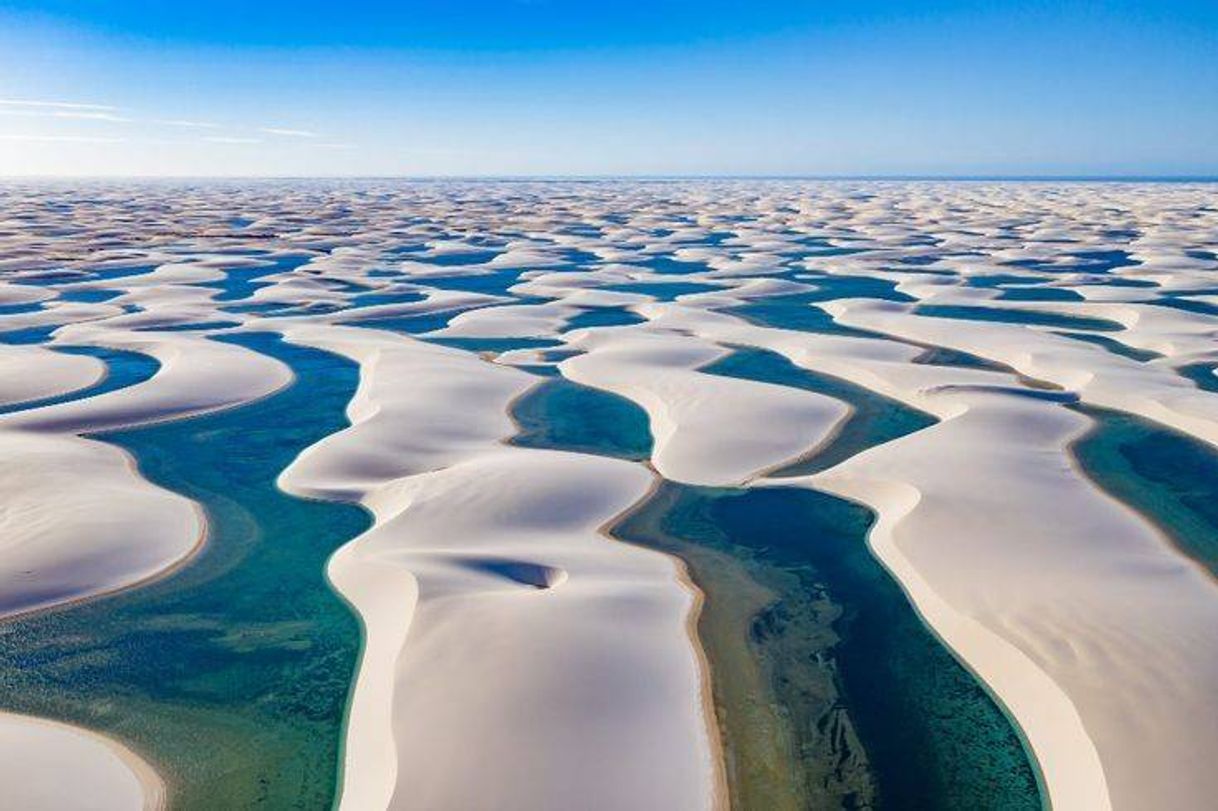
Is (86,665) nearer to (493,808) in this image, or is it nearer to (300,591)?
(300,591)

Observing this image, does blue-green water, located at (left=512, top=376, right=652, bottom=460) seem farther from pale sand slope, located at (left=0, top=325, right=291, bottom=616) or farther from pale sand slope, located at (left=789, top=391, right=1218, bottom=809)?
pale sand slope, located at (left=0, top=325, right=291, bottom=616)

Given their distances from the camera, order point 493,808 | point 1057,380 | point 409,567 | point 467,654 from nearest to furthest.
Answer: point 493,808 < point 467,654 < point 409,567 < point 1057,380

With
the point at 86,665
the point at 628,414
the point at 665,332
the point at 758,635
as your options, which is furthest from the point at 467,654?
the point at 665,332

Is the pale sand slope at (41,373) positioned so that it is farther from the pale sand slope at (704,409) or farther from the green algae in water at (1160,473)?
the green algae in water at (1160,473)

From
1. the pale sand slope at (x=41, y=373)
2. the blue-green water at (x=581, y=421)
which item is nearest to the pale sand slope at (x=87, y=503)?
the pale sand slope at (x=41, y=373)

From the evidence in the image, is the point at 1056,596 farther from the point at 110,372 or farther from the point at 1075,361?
the point at 110,372

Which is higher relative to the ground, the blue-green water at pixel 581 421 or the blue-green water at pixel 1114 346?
the blue-green water at pixel 581 421
